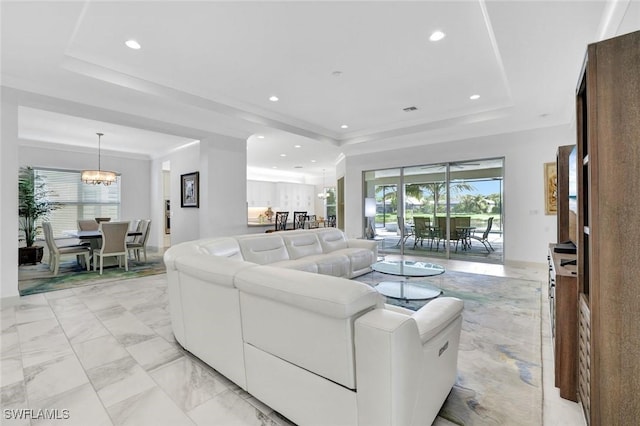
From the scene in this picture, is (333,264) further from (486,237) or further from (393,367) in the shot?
(486,237)

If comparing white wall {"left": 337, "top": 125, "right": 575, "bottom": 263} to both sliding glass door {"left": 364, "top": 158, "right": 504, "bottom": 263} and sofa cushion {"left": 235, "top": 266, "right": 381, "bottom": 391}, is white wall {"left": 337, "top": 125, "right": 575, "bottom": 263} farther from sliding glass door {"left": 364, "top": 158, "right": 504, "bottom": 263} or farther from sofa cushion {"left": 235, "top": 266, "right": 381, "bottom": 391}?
sofa cushion {"left": 235, "top": 266, "right": 381, "bottom": 391}

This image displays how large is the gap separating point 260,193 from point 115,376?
9.79 metres

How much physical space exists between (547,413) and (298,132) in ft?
17.5

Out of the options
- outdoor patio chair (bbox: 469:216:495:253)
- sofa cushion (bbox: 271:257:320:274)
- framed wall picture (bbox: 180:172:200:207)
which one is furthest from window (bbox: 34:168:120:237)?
outdoor patio chair (bbox: 469:216:495:253)

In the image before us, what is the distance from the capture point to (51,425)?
162 centimetres

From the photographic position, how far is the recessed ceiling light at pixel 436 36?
2846 millimetres

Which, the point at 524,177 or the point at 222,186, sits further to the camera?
the point at 222,186

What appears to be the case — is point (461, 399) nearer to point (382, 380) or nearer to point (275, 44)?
point (382, 380)

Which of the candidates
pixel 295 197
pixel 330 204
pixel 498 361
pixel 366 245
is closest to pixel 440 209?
pixel 366 245

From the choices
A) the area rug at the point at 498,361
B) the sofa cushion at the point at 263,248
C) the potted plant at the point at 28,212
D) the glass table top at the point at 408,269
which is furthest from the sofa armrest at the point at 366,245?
the potted plant at the point at 28,212

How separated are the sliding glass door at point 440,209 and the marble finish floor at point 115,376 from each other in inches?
128

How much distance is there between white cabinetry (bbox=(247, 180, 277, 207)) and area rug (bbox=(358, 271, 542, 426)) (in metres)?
8.55

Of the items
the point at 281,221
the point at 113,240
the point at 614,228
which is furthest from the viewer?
the point at 281,221

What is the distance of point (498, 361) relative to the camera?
88.7 inches
